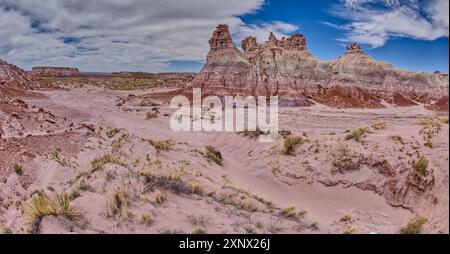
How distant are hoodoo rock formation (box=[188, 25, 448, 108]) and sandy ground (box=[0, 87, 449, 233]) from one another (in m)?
27.0

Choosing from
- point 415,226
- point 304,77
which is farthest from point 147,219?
point 304,77

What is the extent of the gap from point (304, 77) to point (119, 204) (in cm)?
4408

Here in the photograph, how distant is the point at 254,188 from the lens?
1162 cm

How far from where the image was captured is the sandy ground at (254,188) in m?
6.52

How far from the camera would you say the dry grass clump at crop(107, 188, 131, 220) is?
6330 millimetres

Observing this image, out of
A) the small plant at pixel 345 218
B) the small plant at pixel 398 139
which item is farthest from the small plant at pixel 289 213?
the small plant at pixel 398 139

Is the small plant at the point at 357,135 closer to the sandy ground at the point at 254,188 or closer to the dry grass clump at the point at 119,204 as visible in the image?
the sandy ground at the point at 254,188

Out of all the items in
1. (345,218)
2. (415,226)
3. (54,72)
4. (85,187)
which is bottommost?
(345,218)

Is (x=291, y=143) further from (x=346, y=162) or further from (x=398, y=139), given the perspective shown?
(x=398, y=139)

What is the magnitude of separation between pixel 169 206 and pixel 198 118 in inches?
837

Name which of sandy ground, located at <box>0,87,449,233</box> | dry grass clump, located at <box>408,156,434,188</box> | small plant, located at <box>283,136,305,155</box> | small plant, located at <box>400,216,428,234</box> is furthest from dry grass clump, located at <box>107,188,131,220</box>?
small plant, located at <box>283,136,305,155</box>

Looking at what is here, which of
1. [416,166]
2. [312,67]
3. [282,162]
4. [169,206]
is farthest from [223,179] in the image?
[312,67]
